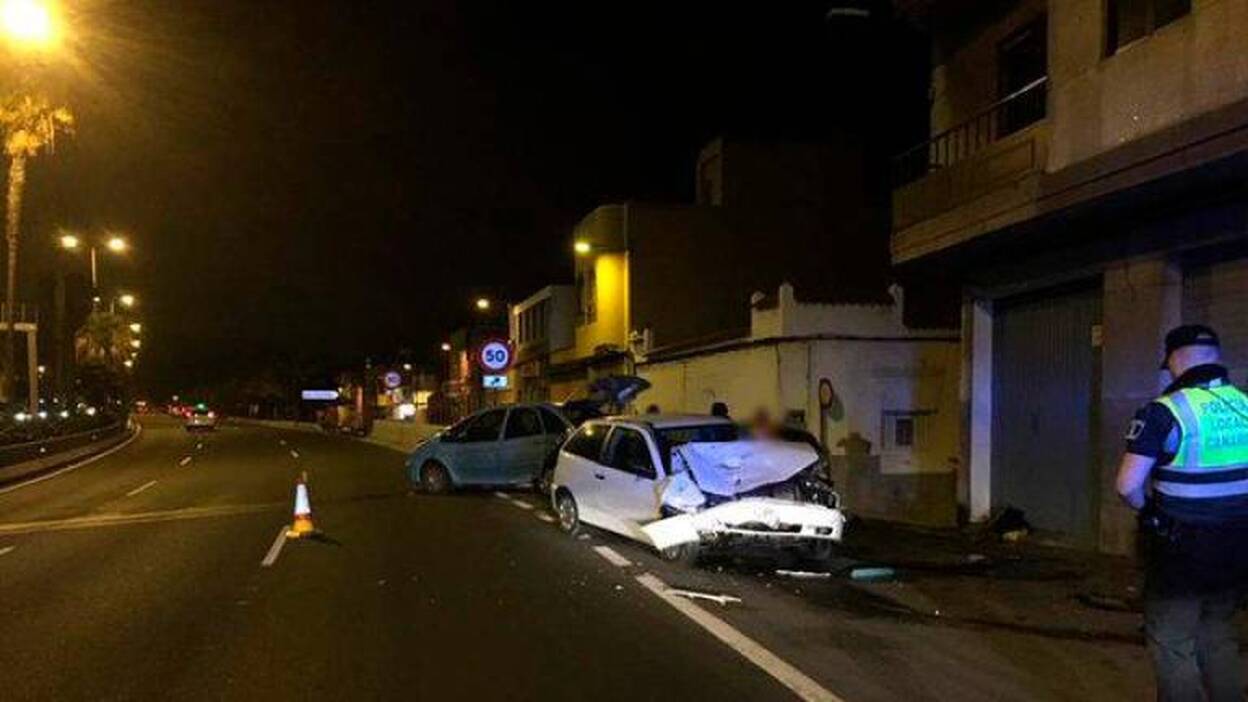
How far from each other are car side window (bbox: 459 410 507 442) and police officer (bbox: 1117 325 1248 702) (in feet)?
54.5

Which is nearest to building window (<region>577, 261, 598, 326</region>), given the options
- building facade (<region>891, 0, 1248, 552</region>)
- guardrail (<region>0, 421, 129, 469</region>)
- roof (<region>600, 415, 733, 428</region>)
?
guardrail (<region>0, 421, 129, 469</region>)

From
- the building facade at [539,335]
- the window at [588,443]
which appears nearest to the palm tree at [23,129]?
the building facade at [539,335]

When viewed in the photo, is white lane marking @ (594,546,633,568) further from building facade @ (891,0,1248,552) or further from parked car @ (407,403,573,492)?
parked car @ (407,403,573,492)

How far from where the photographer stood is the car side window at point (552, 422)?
21.0 meters

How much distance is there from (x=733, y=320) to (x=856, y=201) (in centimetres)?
540

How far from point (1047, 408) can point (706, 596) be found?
6.03m

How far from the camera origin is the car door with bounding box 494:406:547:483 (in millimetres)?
21188

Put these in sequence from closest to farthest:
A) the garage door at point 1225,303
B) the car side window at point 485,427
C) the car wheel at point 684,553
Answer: the garage door at point 1225,303 < the car wheel at point 684,553 < the car side window at point 485,427

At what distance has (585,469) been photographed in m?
14.5

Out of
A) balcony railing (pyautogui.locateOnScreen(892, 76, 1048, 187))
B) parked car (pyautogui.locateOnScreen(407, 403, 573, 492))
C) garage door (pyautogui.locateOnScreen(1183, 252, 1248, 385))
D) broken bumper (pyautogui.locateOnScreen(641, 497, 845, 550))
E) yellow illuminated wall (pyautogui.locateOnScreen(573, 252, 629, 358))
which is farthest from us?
yellow illuminated wall (pyautogui.locateOnScreen(573, 252, 629, 358))

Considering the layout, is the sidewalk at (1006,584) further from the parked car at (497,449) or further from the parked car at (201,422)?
the parked car at (201,422)

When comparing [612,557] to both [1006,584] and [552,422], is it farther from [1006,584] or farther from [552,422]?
[552,422]

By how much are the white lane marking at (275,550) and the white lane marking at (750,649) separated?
13.6 feet

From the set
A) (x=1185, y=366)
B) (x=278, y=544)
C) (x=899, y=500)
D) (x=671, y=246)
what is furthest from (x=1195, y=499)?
(x=671, y=246)
